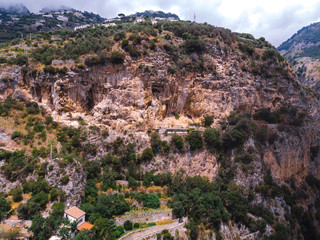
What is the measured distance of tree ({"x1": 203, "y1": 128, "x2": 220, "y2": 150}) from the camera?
28688 mm

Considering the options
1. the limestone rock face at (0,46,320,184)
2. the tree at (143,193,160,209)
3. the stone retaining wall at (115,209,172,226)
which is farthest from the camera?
the limestone rock face at (0,46,320,184)

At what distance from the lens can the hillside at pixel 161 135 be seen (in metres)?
20.6

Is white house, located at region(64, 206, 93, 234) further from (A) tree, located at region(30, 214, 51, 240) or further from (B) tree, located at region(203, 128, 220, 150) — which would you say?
(B) tree, located at region(203, 128, 220, 150)

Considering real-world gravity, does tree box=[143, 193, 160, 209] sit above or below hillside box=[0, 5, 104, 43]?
below

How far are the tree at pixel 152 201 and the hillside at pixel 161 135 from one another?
0.16 m

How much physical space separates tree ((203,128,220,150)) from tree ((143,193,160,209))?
11.5 m

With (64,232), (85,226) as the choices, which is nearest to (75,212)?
(85,226)

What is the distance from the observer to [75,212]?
60.1ft

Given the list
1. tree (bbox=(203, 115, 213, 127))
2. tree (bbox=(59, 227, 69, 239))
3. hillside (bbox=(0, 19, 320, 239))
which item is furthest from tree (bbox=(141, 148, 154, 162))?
tree (bbox=(59, 227, 69, 239))

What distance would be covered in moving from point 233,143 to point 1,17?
9425 centimetres

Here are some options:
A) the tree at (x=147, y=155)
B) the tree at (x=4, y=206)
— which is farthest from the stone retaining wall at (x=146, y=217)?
the tree at (x=4, y=206)

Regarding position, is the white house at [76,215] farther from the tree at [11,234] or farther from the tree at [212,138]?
the tree at [212,138]

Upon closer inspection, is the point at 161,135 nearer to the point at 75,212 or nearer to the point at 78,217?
the point at 75,212

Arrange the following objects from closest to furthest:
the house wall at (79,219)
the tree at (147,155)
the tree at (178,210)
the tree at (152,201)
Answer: the house wall at (79,219) < the tree at (178,210) < the tree at (152,201) < the tree at (147,155)
